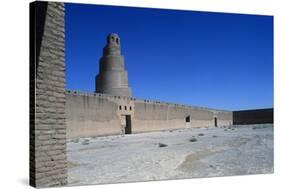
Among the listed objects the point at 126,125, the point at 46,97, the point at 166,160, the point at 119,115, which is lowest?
the point at 166,160

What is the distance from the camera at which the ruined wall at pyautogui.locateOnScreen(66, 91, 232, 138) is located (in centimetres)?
1089

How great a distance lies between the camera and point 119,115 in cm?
1488

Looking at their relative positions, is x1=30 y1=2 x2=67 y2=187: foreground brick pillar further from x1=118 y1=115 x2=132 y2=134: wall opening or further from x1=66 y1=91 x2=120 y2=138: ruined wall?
x1=118 y1=115 x2=132 y2=134: wall opening

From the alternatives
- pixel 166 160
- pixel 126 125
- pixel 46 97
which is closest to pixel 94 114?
pixel 126 125

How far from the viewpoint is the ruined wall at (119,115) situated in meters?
10.9

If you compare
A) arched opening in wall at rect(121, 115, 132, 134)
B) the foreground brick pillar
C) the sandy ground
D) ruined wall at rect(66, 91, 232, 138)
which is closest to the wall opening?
arched opening in wall at rect(121, 115, 132, 134)

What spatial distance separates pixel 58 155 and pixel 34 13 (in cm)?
227

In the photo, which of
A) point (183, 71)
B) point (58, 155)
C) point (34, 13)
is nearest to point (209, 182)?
point (183, 71)

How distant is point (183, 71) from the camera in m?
8.14

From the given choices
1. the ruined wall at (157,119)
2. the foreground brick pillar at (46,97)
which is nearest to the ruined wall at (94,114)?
the ruined wall at (157,119)

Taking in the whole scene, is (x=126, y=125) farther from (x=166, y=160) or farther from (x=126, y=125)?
(x=166, y=160)

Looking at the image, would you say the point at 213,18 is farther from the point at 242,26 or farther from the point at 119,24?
the point at 119,24

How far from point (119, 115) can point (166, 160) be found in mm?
7297

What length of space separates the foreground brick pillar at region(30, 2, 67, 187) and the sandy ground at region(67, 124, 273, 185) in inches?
27.8
